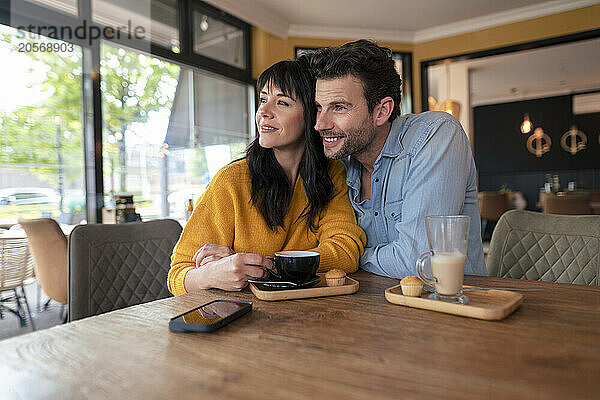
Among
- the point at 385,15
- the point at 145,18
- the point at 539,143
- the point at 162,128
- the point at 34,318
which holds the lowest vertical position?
the point at 34,318

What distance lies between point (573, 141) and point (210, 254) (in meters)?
9.96

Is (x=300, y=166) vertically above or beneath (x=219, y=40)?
beneath

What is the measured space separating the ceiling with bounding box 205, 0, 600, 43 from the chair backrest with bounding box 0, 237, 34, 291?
9.22 feet

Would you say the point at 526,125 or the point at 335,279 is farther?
the point at 526,125

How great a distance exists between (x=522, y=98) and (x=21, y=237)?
956cm

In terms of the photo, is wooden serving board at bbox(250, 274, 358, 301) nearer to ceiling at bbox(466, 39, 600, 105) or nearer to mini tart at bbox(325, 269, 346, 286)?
mini tart at bbox(325, 269, 346, 286)

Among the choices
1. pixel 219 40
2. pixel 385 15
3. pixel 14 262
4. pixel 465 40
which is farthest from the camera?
pixel 465 40

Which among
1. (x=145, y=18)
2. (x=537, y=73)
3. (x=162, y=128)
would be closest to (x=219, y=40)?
(x=145, y=18)

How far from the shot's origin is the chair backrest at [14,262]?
109 inches

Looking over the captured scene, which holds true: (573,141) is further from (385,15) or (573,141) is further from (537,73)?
(385,15)

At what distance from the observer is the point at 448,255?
2.82ft

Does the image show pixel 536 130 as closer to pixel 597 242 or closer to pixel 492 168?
pixel 492 168

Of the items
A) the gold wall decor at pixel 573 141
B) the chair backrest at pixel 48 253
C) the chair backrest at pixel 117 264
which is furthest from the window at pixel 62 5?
the gold wall decor at pixel 573 141

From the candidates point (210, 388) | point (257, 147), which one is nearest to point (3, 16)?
point (257, 147)
